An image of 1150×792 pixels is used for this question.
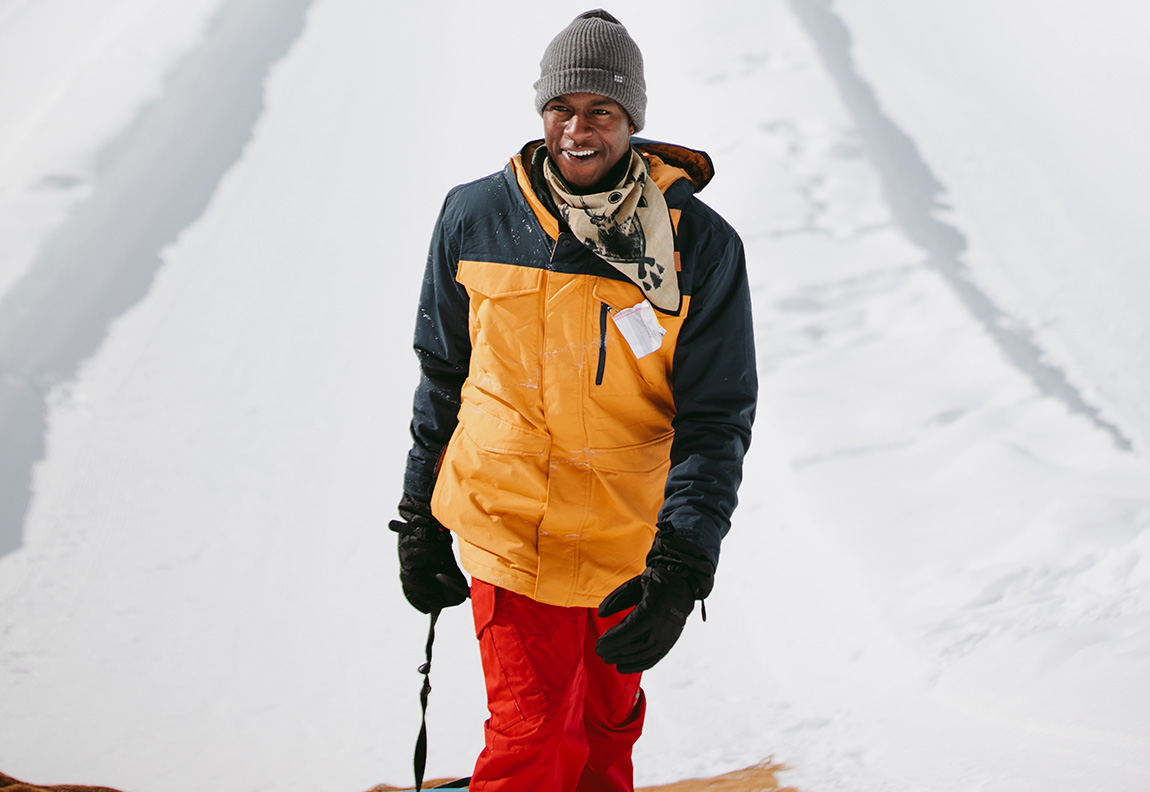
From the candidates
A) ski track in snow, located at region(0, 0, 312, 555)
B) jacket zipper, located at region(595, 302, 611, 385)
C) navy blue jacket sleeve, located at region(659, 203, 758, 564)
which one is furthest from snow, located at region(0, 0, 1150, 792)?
jacket zipper, located at region(595, 302, 611, 385)

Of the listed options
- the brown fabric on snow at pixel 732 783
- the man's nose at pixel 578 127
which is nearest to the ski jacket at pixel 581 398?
the man's nose at pixel 578 127

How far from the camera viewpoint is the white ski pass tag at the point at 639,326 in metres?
1.51

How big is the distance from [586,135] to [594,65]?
101mm

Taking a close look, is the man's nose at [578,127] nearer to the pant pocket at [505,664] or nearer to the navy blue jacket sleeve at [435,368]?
the navy blue jacket sleeve at [435,368]

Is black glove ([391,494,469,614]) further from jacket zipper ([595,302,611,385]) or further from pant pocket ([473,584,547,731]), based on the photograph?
jacket zipper ([595,302,611,385])

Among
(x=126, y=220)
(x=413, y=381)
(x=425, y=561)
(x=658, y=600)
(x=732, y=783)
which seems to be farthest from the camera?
(x=126, y=220)

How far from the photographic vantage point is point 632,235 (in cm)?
150

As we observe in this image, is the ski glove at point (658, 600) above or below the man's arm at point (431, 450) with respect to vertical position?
below

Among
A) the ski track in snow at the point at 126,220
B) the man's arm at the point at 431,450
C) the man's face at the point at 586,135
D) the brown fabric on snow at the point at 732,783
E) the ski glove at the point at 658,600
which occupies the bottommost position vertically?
the brown fabric on snow at the point at 732,783

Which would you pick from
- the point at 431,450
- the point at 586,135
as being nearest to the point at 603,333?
→ the point at 586,135

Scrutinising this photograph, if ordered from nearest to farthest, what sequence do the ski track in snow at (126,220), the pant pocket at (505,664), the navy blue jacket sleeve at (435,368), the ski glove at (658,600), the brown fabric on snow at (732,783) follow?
the ski glove at (658,600)
the pant pocket at (505,664)
the navy blue jacket sleeve at (435,368)
the brown fabric on snow at (732,783)
the ski track in snow at (126,220)

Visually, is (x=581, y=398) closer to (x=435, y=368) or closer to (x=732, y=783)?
(x=435, y=368)

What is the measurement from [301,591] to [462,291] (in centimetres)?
141

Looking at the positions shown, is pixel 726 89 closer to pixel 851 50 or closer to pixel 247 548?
pixel 851 50
